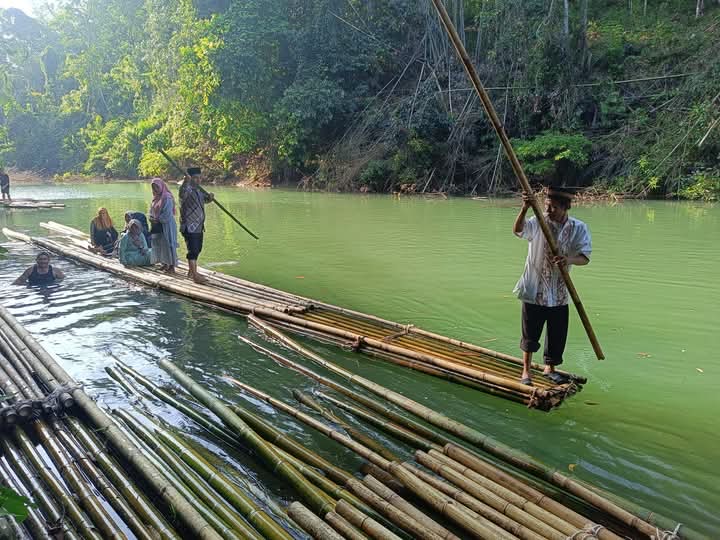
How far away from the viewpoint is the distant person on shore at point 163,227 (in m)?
7.12

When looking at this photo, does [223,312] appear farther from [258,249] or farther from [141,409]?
[258,249]

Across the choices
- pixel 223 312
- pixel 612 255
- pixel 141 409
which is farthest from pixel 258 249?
pixel 141 409

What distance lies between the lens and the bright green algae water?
10.7ft

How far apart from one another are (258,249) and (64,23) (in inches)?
1731

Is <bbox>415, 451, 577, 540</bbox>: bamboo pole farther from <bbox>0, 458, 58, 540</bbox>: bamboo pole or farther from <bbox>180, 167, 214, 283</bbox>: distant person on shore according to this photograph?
<bbox>180, 167, 214, 283</bbox>: distant person on shore

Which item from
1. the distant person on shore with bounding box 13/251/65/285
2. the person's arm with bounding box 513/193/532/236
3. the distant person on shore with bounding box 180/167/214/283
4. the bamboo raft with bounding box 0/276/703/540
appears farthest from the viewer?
the distant person on shore with bounding box 13/251/65/285

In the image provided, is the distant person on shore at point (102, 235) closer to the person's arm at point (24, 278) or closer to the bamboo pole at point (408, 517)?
the person's arm at point (24, 278)

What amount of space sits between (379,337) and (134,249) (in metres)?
4.45

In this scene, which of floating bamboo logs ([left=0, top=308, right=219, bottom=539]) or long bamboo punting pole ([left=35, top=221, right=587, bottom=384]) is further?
long bamboo punting pole ([left=35, top=221, right=587, bottom=384])

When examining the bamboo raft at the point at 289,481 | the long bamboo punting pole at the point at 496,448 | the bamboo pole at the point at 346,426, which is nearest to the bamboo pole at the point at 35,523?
the bamboo raft at the point at 289,481

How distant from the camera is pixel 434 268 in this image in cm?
818

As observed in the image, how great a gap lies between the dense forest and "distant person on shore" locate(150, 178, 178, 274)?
12092 mm

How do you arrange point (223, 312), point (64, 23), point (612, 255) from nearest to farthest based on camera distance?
point (223, 312), point (612, 255), point (64, 23)

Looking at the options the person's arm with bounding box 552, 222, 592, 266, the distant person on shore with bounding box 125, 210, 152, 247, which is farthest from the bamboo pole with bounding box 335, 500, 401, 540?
the distant person on shore with bounding box 125, 210, 152, 247
